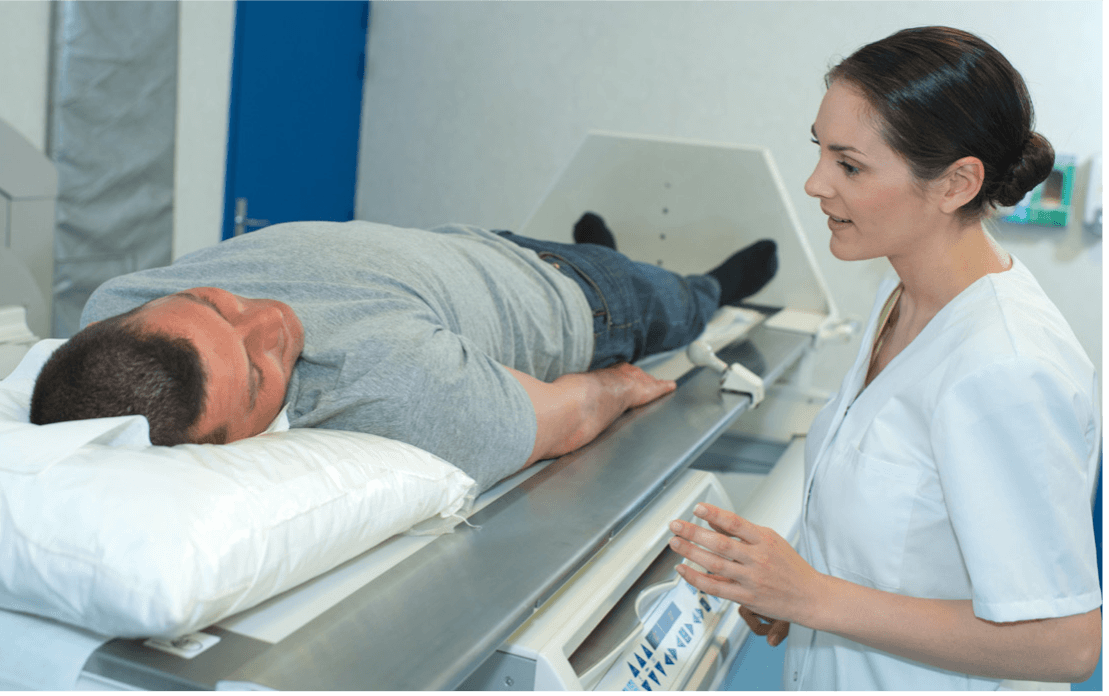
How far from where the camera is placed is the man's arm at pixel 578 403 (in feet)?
4.20

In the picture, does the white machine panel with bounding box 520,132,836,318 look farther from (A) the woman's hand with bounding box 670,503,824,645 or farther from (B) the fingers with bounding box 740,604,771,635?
(A) the woman's hand with bounding box 670,503,824,645

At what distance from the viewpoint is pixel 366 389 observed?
1079 millimetres

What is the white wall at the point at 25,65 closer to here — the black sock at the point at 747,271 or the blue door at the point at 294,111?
the blue door at the point at 294,111

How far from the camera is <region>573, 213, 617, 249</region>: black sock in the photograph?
249 centimetres

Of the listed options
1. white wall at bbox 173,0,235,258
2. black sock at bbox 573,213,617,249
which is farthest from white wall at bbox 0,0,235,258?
black sock at bbox 573,213,617,249

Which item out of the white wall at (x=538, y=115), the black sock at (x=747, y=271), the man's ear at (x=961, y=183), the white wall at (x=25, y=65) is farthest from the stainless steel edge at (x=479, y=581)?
the white wall at (x=25, y=65)

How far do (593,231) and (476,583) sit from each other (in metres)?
1.70

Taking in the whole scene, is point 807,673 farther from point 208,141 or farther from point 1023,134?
point 208,141

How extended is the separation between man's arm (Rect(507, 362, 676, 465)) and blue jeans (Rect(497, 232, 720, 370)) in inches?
3.3

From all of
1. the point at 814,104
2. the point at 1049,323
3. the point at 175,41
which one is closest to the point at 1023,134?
the point at 1049,323

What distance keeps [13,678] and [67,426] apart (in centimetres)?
22

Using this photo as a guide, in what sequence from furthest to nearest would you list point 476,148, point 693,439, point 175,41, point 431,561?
point 476,148
point 175,41
point 693,439
point 431,561

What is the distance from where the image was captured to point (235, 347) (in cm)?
95

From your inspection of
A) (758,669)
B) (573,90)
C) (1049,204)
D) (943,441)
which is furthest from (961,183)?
(573,90)
